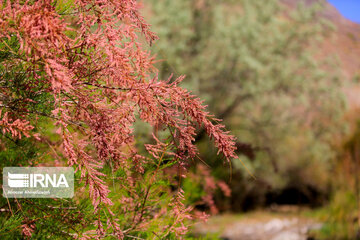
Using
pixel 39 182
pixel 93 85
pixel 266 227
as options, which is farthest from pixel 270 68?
pixel 93 85

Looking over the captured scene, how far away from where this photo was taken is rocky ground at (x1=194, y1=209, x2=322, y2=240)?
1048 cm

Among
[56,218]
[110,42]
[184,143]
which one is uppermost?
[110,42]

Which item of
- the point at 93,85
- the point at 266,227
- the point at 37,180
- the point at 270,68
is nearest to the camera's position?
the point at 93,85

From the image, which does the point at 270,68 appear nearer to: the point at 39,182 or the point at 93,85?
the point at 39,182

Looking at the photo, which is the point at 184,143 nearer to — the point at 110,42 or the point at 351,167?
the point at 110,42

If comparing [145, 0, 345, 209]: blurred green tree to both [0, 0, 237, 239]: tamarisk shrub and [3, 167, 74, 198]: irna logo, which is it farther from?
[0, 0, 237, 239]: tamarisk shrub

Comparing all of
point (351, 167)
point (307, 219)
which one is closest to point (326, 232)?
point (351, 167)

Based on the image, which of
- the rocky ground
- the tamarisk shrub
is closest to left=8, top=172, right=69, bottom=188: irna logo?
the tamarisk shrub

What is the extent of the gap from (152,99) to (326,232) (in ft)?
29.5

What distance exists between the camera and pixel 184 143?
5.36 ft

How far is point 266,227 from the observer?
42.7 feet

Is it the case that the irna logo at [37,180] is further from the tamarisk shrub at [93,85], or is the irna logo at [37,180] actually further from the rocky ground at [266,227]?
the rocky ground at [266,227]

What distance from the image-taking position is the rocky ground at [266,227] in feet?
34.4

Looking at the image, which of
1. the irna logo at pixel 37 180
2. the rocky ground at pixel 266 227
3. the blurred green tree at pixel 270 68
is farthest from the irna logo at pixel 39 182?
the blurred green tree at pixel 270 68
